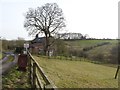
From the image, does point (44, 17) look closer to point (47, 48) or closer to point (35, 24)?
point (35, 24)

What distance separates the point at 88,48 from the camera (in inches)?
2687

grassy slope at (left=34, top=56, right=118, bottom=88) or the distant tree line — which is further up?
the distant tree line

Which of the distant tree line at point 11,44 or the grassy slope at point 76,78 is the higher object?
the distant tree line at point 11,44

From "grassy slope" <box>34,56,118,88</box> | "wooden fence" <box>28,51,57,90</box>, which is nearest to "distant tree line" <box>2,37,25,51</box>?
"grassy slope" <box>34,56,118,88</box>

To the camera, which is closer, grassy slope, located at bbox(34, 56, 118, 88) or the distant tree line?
grassy slope, located at bbox(34, 56, 118, 88)

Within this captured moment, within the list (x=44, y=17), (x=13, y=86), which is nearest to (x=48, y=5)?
(x=44, y=17)

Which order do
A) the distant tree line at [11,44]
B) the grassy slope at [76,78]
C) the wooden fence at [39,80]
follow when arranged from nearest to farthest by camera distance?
the wooden fence at [39,80], the grassy slope at [76,78], the distant tree line at [11,44]

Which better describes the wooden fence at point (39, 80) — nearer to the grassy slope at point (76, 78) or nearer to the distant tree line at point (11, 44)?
the grassy slope at point (76, 78)

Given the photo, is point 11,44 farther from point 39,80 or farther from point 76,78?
point 39,80

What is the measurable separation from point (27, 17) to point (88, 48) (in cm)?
2130

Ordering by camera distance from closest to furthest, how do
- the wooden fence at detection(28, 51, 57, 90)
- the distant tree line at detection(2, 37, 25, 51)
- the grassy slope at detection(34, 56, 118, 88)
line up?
the wooden fence at detection(28, 51, 57, 90)
the grassy slope at detection(34, 56, 118, 88)
the distant tree line at detection(2, 37, 25, 51)

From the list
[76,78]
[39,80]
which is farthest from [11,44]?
[39,80]

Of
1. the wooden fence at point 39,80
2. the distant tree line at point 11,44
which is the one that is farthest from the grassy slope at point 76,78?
the distant tree line at point 11,44

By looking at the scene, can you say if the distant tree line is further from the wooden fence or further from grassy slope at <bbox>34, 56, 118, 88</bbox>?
the wooden fence
